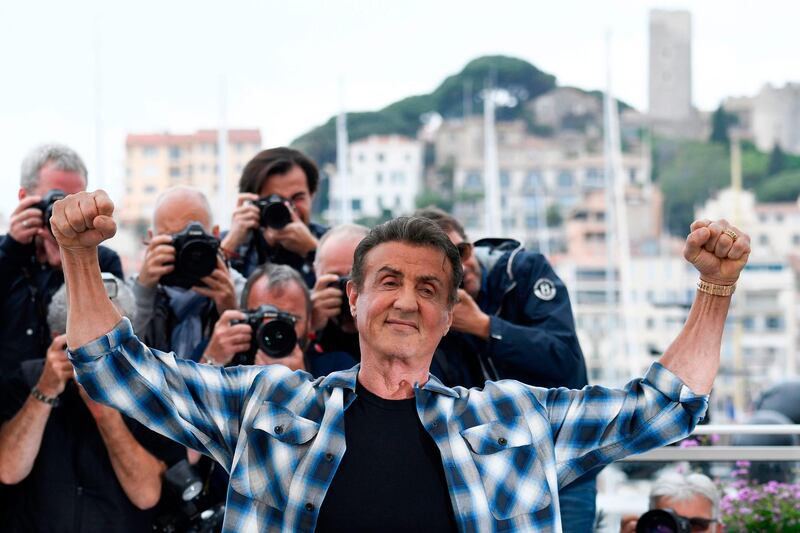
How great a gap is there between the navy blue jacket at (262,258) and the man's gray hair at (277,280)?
493 mm

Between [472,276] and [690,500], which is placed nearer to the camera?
[472,276]

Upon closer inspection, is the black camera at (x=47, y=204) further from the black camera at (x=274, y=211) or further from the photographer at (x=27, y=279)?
the black camera at (x=274, y=211)

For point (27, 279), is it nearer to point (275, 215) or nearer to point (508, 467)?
point (275, 215)

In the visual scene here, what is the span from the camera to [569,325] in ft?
12.2

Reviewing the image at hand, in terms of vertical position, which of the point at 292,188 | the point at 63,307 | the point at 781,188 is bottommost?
the point at 63,307

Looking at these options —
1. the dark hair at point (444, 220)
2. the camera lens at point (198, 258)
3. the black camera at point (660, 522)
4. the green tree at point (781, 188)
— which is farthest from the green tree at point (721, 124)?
the camera lens at point (198, 258)

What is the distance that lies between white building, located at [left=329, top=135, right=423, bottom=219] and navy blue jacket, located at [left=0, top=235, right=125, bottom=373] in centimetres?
6680

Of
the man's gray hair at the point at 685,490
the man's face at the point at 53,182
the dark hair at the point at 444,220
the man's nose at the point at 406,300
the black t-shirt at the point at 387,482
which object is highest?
the man's face at the point at 53,182

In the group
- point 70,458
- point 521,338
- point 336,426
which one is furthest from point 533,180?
point 336,426

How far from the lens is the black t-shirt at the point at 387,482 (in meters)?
2.30

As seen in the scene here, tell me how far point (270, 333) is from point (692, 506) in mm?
1415

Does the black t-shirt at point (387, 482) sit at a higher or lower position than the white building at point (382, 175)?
lower

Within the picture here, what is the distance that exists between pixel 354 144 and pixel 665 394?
76114 mm

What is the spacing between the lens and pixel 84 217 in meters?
2.20
